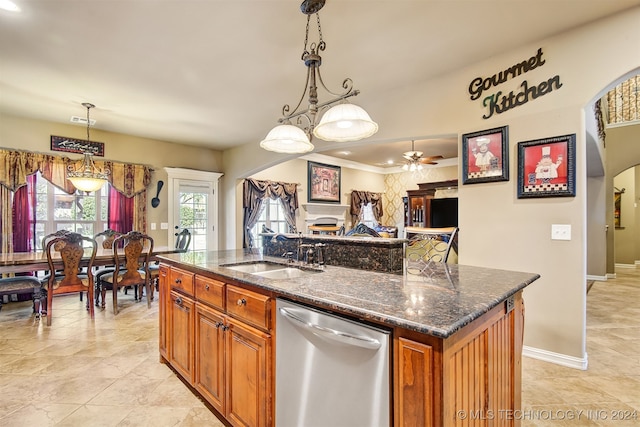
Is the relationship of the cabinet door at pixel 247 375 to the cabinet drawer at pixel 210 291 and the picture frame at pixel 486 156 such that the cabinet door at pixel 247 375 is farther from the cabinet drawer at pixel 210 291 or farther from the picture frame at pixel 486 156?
the picture frame at pixel 486 156

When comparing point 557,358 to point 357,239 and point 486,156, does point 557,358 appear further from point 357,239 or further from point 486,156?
point 357,239

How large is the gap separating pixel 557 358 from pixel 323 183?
18.7ft

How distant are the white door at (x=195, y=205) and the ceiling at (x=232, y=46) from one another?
6.31 ft

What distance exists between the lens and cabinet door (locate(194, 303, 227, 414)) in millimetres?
1822

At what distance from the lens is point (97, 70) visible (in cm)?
304

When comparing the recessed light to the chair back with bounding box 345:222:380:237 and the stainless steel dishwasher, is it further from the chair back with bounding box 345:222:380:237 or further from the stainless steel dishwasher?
the chair back with bounding box 345:222:380:237

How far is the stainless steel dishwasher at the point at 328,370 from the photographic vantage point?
3.61 ft

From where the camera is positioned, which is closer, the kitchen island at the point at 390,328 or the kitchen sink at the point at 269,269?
the kitchen island at the point at 390,328

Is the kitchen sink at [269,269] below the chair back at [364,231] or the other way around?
below

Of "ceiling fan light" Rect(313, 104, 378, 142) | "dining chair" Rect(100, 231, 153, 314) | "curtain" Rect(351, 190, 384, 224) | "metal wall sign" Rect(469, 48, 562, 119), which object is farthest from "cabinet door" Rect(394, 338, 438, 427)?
"curtain" Rect(351, 190, 384, 224)

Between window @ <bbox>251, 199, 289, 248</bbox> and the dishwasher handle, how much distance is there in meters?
5.31

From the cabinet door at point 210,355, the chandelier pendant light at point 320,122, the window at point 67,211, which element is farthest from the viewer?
the window at point 67,211

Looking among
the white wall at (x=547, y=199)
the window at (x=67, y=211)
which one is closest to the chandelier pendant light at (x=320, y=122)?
the white wall at (x=547, y=199)

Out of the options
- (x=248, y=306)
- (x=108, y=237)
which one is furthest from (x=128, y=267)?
(x=248, y=306)
